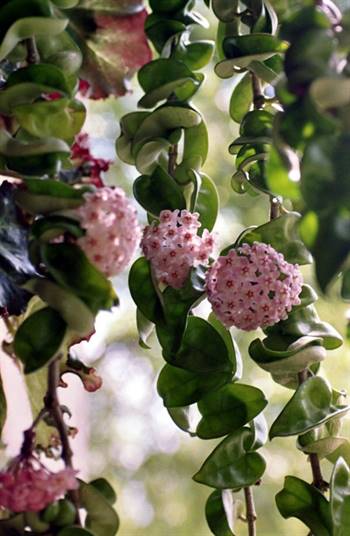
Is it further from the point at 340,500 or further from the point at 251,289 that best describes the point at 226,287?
the point at 340,500

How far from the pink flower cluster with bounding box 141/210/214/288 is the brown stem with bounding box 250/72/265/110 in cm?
12

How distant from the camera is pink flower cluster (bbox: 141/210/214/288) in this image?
1.64 feet

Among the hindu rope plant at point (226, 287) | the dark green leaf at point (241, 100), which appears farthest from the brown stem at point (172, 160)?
the dark green leaf at point (241, 100)

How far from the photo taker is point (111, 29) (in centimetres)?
62

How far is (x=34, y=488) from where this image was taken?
1.38ft

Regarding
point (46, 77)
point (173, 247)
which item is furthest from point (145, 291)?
point (46, 77)

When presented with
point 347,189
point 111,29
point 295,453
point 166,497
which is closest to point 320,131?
point 347,189

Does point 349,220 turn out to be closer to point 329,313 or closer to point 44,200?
point 44,200

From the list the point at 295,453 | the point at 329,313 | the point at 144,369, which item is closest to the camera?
the point at 329,313

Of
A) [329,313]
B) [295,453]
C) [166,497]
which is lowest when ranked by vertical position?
[166,497]

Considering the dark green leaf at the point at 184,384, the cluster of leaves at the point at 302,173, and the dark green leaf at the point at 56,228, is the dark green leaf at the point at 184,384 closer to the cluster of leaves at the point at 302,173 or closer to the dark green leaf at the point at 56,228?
the cluster of leaves at the point at 302,173

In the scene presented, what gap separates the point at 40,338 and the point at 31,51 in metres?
0.18

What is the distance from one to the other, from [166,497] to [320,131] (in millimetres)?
1598

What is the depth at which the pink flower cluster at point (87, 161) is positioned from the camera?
51cm
